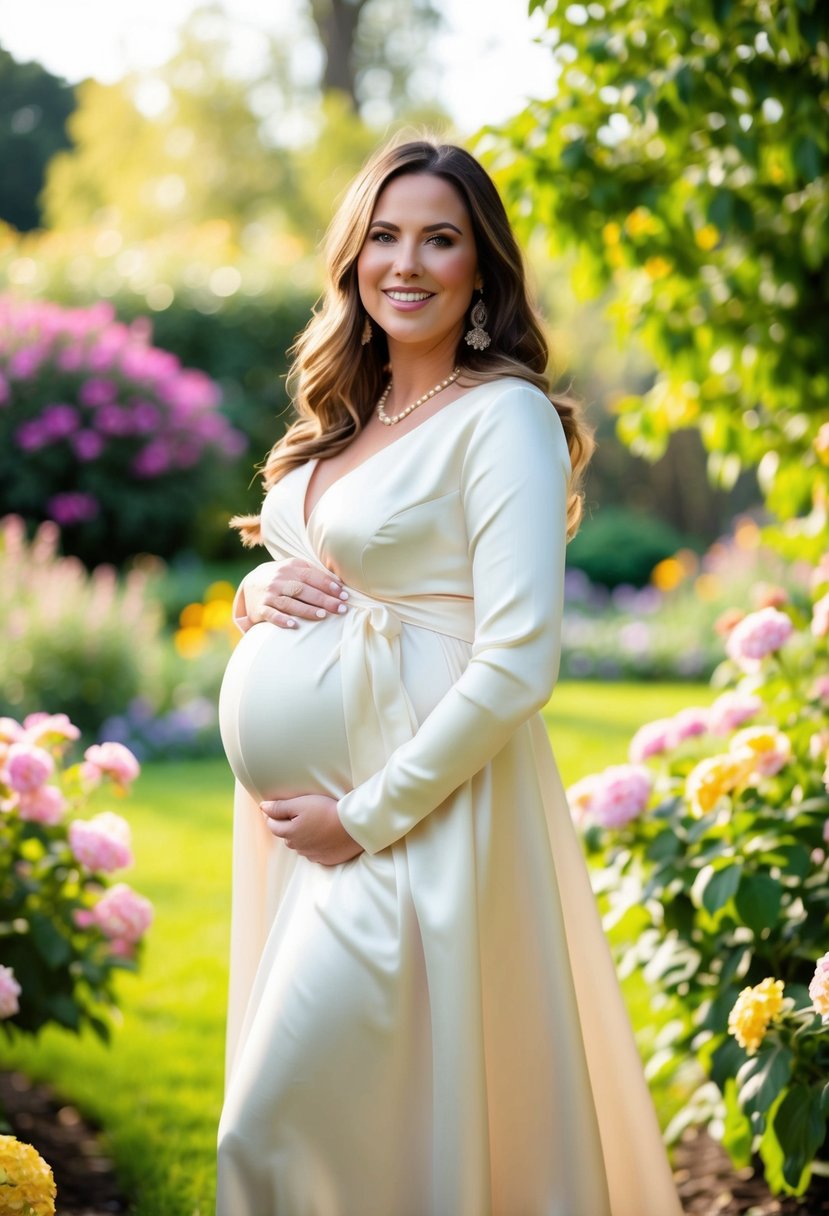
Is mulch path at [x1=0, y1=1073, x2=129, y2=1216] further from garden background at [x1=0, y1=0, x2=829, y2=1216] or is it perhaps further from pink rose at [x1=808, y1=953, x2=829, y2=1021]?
pink rose at [x1=808, y1=953, x2=829, y2=1021]

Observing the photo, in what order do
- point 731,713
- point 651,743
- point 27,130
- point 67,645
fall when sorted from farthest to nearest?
point 27,130
point 67,645
point 651,743
point 731,713

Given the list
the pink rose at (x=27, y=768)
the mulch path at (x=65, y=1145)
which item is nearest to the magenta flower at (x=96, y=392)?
the mulch path at (x=65, y=1145)

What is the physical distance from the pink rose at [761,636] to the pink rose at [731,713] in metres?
0.17

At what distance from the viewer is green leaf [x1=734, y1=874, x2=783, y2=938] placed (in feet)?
8.41

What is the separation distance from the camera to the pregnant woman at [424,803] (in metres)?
2.05

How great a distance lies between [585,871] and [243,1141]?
0.79 m

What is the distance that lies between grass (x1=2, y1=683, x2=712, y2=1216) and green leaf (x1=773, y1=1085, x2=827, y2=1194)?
1.15 meters

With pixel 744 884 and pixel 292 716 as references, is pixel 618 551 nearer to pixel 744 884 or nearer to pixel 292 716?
pixel 744 884

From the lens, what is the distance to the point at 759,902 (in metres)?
2.57

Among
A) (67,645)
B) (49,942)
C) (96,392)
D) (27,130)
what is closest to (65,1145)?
(49,942)

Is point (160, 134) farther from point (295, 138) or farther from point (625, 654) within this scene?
point (625, 654)

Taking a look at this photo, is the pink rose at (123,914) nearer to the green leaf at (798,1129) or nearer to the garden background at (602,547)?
the garden background at (602,547)

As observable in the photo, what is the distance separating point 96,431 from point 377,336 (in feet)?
29.8

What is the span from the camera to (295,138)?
22766mm
